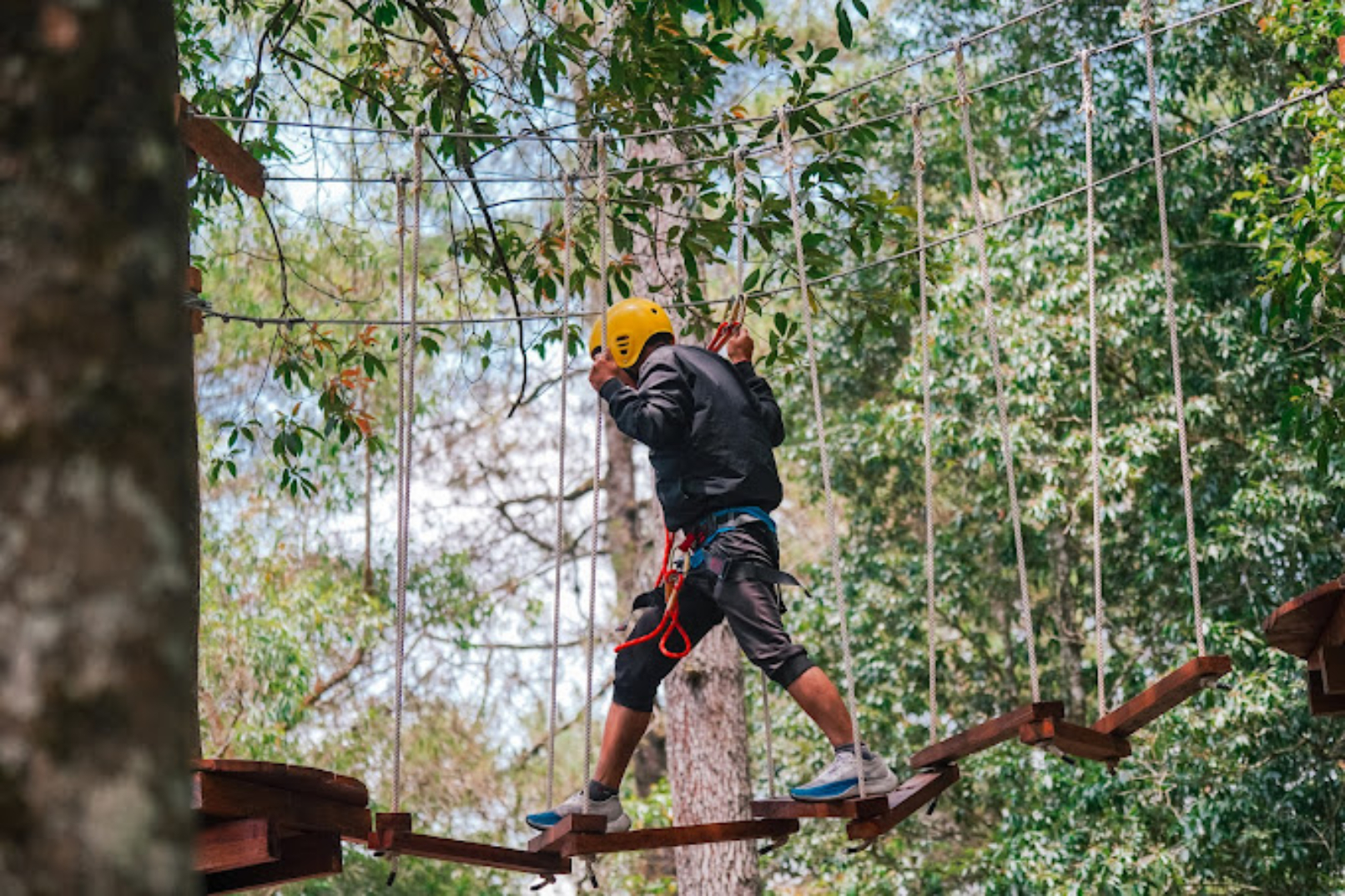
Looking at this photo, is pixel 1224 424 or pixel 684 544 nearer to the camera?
pixel 684 544

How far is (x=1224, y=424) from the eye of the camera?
322 inches

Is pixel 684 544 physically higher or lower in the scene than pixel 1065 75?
lower

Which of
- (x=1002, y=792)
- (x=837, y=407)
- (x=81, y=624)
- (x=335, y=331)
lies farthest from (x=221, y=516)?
(x=81, y=624)

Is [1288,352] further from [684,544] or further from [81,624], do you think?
[81,624]

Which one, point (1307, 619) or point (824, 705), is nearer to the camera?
point (824, 705)

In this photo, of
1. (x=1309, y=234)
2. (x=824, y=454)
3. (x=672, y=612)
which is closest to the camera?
(x=824, y=454)

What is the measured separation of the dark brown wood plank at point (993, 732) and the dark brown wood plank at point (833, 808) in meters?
0.16

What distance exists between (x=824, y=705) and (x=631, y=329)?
3.05 ft

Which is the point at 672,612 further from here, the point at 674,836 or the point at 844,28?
the point at 844,28

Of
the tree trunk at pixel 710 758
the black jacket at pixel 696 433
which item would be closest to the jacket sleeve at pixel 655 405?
the black jacket at pixel 696 433

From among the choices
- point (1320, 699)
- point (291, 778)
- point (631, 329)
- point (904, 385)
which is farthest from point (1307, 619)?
point (904, 385)

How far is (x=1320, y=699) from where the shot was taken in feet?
13.1

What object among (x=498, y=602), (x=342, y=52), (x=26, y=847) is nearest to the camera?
(x=26, y=847)

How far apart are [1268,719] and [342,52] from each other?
6.08 m
